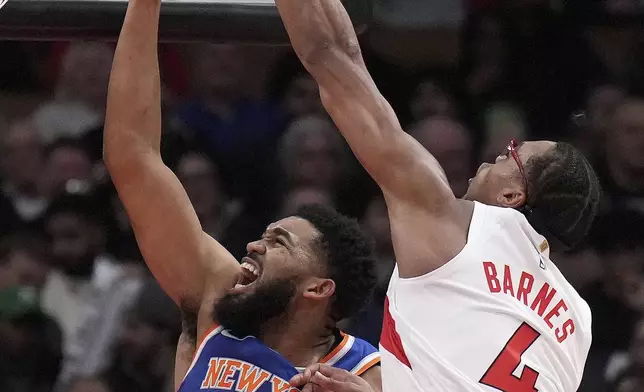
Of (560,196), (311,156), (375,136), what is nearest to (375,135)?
(375,136)

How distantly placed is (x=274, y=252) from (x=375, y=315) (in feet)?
5.07

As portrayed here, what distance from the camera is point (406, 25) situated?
575 cm

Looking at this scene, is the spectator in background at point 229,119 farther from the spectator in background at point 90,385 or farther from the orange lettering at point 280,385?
the orange lettering at point 280,385

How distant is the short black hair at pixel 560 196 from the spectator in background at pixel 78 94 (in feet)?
9.78

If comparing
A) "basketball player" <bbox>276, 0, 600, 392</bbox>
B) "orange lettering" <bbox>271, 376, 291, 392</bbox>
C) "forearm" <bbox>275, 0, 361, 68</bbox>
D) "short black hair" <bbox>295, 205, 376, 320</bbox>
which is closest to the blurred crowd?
"short black hair" <bbox>295, 205, 376, 320</bbox>

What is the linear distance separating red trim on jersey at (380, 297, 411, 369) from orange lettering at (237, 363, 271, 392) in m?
→ 0.58

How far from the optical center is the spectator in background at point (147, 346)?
16.4 ft

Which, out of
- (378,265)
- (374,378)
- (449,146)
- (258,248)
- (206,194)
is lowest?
(378,265)

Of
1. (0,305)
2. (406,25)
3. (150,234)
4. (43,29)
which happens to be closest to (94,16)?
(43,29)

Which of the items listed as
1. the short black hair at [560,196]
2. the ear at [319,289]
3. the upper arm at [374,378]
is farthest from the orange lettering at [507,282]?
the ear at [319,289]

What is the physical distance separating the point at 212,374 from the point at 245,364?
109 millimetres

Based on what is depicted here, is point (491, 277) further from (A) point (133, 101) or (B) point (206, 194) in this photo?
(B) point (206, 194)

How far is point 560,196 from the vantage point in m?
3.09

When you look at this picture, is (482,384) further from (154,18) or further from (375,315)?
(375,315)
